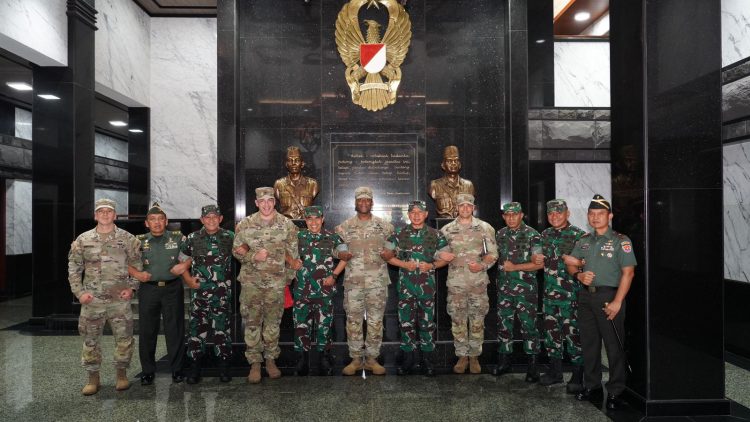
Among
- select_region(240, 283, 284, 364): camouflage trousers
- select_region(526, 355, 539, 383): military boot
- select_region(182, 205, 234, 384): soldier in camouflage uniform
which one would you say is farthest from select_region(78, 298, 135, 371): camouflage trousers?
select_region(526, 355, 539, 383): military boot

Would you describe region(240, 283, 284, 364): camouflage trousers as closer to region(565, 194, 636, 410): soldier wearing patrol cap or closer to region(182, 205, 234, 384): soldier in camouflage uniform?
region(182, 205, 234, 384): soldier in camouflage uniform

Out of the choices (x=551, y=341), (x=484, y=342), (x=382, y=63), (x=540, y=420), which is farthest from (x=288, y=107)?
(x=540, y=420)

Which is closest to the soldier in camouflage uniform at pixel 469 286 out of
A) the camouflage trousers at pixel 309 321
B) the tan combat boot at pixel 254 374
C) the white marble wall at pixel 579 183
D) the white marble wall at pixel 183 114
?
the camouflage trousers at pixel 309 321

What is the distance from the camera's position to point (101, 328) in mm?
4270

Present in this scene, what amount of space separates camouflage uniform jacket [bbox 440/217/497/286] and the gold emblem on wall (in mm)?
2857

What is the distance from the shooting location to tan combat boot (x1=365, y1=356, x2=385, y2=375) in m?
4.59

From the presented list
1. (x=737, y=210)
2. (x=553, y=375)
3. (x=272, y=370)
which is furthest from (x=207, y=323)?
(x=737, y=210)

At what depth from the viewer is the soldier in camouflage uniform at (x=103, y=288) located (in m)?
4.20

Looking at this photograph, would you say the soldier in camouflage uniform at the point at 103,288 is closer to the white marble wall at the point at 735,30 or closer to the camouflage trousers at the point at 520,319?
the camouflage trousers at the point at 520,319

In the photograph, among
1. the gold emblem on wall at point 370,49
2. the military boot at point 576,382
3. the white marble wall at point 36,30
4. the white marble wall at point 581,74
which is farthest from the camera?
the white marble wall at point 581,74

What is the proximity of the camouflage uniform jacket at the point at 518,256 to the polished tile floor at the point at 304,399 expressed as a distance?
3.01 ft

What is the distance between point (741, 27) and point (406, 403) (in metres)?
6.23

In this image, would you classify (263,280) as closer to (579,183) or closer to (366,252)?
→ (366,252)

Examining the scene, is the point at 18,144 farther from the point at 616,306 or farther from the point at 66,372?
the point at 616,306
